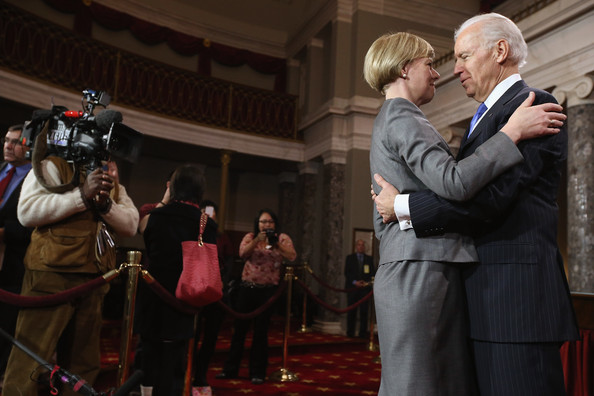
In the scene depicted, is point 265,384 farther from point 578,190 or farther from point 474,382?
point 578,190

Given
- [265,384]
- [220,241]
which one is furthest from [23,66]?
[265,384]

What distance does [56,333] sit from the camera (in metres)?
2.37

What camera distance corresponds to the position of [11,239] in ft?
9.91

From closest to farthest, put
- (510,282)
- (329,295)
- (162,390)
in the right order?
(510,282), (162,390), (329,295)

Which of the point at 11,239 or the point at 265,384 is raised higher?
the point at 11,239

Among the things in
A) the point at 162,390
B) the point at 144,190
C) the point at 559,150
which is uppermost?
the point at 144,190

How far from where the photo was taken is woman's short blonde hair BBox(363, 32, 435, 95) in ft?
5.18

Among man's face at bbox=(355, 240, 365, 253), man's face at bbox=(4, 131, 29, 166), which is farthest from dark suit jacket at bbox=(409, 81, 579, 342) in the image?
man's face at bbox=(355, 240, 365, 253)

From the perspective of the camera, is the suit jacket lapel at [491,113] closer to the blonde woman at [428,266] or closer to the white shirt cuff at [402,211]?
the blonde woman at [428,266]

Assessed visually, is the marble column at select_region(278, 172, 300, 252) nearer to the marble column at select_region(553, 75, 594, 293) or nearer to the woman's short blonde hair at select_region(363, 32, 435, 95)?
the marble column at select_region(553, 75, 594, 293)

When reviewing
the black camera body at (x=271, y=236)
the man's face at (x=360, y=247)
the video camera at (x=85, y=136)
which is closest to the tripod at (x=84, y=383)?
the video camera at (x=85, y=136)

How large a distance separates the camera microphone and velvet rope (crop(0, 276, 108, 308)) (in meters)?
0.77

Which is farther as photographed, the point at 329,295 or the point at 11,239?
the point at 329,295

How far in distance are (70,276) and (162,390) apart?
0.86m
